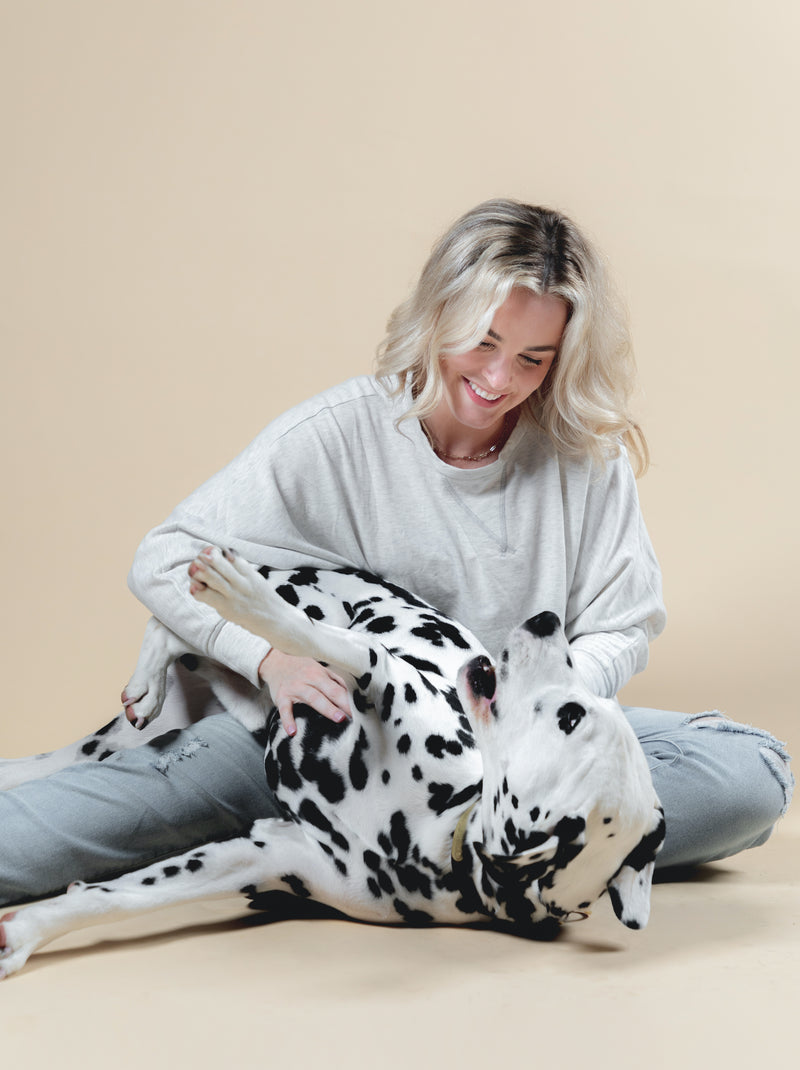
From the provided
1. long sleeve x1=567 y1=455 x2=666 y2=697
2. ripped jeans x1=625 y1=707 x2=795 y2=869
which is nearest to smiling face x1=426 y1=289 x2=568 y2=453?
long sleeve x1=567 y1=455 x2=666 y2=697

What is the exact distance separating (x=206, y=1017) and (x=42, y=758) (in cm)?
105

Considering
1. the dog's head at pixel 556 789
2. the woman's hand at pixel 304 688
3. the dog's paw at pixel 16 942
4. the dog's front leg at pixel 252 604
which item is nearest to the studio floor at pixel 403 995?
the dog's paw at pixel 16 942

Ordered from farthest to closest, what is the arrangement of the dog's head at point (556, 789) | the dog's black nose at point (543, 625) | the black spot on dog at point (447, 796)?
the black spot on dog at point (447, 796)
the dog's black nose at point (543, 625)
the dog's head at point (556, 789)

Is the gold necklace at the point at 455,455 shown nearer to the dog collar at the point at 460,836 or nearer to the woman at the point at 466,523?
the woman at the point at 466,523

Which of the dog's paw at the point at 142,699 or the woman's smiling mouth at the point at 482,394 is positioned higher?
the woman's smiling mouth at the point at 482,394

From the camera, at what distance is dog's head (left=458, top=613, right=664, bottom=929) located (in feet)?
5.63

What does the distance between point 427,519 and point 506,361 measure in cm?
36

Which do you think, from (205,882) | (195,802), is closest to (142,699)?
(195,802)

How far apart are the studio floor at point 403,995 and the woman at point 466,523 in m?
0.22

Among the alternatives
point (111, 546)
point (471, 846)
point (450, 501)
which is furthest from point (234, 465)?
point (111, 546)

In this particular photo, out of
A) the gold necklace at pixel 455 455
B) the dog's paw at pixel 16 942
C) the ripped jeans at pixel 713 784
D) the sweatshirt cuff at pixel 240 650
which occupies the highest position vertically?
the gold necklace at pixel 455 455

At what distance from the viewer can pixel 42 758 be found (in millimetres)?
2615

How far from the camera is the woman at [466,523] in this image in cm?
227

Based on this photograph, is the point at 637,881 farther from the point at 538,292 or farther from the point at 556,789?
the point at 538,292
